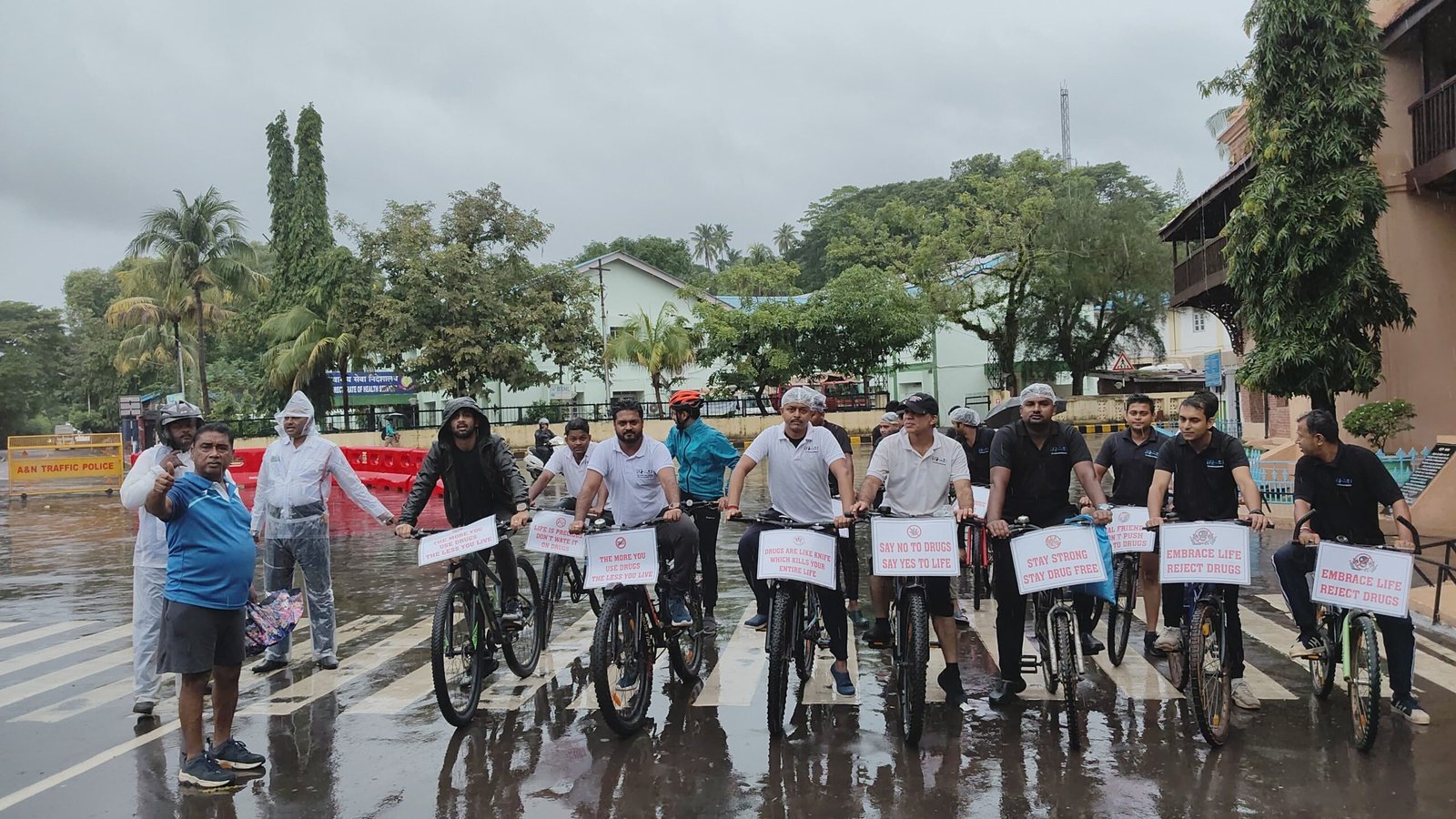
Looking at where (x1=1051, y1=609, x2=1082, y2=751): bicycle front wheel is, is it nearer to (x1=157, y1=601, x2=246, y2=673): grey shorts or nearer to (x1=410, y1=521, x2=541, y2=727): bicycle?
(x1=410, y1=521, x2=541, y2=727): bicycle

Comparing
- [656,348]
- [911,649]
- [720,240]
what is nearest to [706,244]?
[720,240]

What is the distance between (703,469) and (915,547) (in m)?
3.22

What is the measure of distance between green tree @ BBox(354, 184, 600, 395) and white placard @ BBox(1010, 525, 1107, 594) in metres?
33.3

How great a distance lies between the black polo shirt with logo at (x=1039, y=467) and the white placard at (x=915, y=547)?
698 millimetres

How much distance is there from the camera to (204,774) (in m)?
5.57

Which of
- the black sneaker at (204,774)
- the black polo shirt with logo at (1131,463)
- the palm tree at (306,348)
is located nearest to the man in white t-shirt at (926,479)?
the black polo shirt with logo at (1131,463)

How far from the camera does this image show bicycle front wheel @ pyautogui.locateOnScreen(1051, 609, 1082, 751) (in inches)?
235

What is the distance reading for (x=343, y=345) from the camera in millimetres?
40281

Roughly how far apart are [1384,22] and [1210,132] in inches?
1281

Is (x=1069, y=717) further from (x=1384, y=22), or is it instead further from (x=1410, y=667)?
(x=1384, y=22)

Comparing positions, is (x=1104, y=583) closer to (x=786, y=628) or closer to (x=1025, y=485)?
(x=1025, y=485)

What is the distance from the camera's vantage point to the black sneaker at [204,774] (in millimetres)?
5551

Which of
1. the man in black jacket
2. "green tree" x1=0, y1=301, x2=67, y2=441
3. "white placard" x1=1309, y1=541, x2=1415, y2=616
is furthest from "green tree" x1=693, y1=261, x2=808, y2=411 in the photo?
"green tree" x1=0, y1=301, x2=67, y2=441

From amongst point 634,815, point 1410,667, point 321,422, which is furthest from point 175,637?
point 321,422
